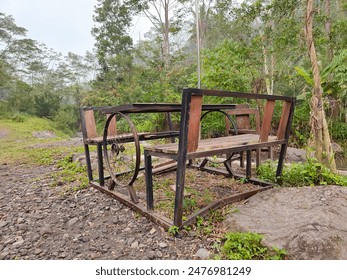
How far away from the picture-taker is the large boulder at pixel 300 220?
1450mm

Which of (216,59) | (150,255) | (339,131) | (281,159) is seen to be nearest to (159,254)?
(150,255)

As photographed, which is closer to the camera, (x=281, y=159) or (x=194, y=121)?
(x=194, y=121)

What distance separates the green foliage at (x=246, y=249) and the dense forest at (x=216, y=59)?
8.56 ft

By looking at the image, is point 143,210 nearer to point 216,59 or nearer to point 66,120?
point 216,59

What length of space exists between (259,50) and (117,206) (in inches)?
284

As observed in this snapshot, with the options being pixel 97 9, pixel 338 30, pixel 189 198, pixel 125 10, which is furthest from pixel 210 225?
pixel 97 9

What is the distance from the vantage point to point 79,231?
1985 mm

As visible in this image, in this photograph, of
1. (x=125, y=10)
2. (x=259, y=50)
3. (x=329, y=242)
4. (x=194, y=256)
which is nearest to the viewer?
(x=329, y=242)

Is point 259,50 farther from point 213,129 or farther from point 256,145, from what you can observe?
point 256,145

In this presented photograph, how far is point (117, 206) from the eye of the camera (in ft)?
7.90

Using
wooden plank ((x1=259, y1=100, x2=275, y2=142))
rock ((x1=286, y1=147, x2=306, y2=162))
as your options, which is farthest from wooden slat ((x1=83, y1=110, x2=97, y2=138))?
rock ((x1=286, y1=147, x2=306, y2=162))

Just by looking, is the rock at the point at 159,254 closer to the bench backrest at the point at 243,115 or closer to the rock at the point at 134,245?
the rock at the point at 134,245

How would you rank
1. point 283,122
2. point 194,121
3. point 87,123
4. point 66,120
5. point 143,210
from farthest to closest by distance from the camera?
point 66,120 < point 87,123 < point 283,122 < point 143,210 < point 194,121

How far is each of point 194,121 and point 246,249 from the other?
914 mm
